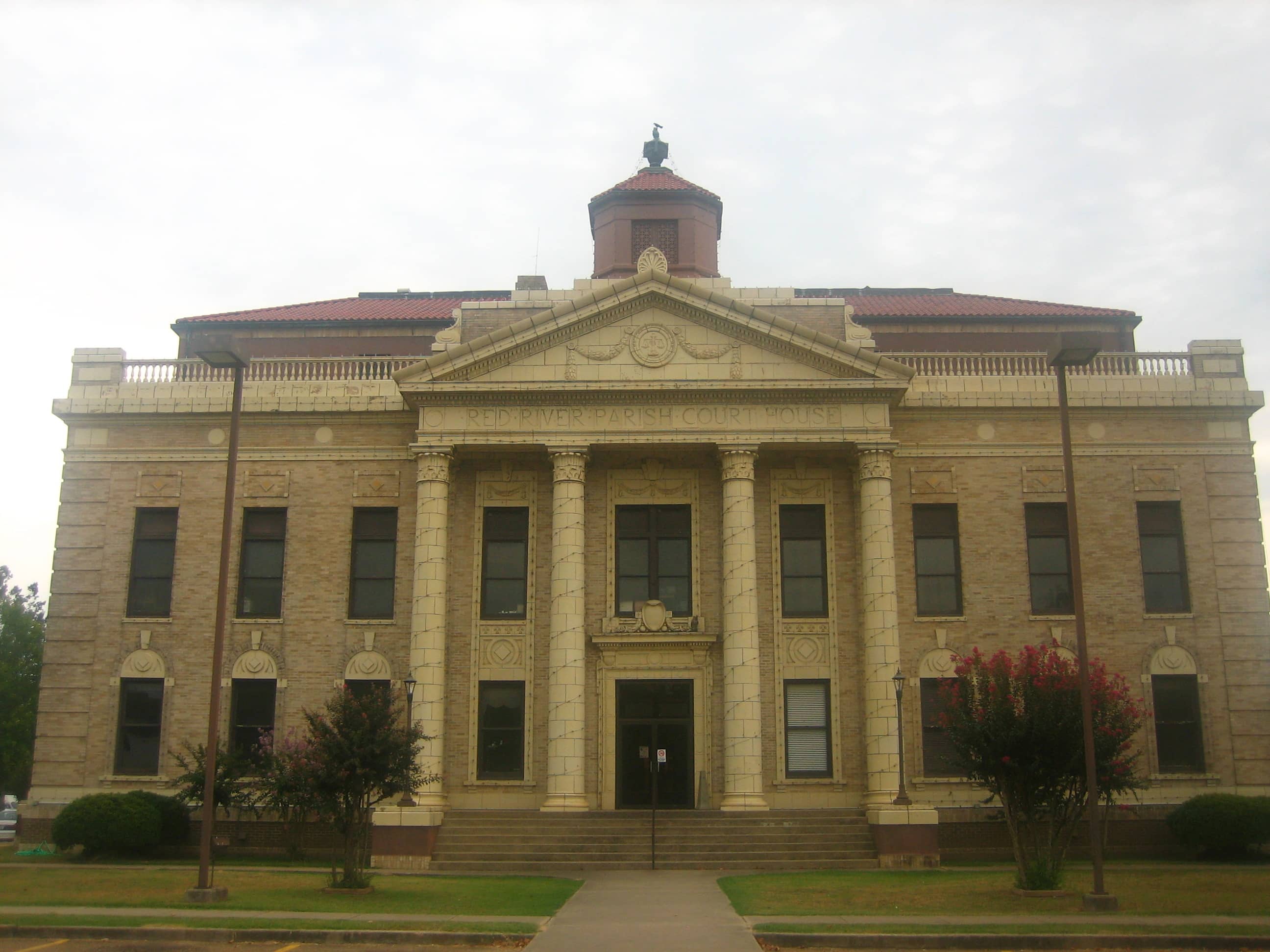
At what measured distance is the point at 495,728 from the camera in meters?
33.1

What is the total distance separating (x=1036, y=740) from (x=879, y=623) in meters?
10.0

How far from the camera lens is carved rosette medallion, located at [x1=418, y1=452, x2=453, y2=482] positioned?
107ft

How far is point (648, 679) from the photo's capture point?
109ft

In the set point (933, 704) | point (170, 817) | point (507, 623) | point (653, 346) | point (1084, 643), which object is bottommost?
point (170, 817)

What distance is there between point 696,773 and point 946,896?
38.8 ft

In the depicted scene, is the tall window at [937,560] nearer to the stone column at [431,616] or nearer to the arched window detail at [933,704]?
the arched window detail at [933,704]

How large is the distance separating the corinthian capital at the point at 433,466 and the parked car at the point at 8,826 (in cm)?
1384

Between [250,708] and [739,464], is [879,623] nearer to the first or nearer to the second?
[739,464]

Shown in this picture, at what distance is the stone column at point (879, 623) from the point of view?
1222 inches

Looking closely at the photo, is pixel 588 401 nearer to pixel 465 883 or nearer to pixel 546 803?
pixel 546 803

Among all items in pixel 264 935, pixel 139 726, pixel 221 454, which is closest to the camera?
pixel 264 935

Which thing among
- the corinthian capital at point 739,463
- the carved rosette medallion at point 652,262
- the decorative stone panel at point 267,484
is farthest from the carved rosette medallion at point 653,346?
the decorative stone panel at point 267,484

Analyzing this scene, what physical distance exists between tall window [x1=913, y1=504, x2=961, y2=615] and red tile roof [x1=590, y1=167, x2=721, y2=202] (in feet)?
49.7

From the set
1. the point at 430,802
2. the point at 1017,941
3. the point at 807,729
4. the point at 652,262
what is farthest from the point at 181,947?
the point at 652,262
